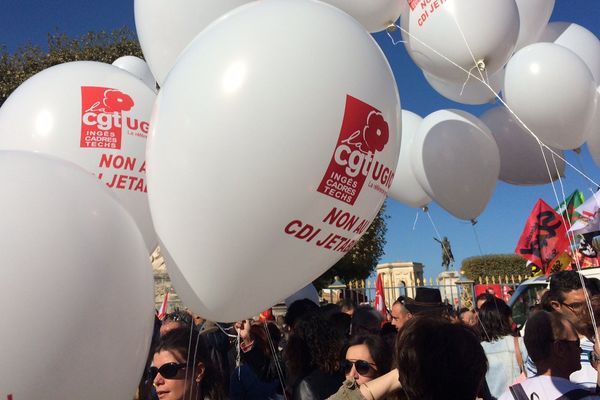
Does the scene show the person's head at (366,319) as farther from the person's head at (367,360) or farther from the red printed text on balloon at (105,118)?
the red printed text on balloon at (105,118)

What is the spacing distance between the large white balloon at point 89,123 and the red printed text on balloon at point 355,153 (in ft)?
3.80

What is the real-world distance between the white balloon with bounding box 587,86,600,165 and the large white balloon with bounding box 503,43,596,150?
0.17 m

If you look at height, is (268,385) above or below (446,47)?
below

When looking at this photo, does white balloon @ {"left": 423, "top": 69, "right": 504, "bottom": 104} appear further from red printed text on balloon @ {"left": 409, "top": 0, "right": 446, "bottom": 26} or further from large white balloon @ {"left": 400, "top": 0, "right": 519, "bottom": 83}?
red printed text on balloon @ {"left": 409, "top": 0, "right": 446, "bottom": 26}

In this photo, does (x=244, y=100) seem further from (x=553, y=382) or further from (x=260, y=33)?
(x=553, y=382)

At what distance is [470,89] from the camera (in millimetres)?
3918

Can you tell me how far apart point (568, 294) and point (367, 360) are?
1.56 meters

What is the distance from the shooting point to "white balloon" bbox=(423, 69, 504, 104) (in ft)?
12.7

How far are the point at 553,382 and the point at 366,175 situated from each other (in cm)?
117

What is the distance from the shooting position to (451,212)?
4137 mm

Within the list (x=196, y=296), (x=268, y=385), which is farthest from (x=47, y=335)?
(x=268, y=385)

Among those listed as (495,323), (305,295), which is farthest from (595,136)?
(305,295)

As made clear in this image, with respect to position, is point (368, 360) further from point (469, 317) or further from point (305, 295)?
point (305, 295)

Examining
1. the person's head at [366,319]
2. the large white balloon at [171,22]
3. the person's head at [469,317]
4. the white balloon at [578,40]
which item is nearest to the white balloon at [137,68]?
the large white balloon at [171,22]
